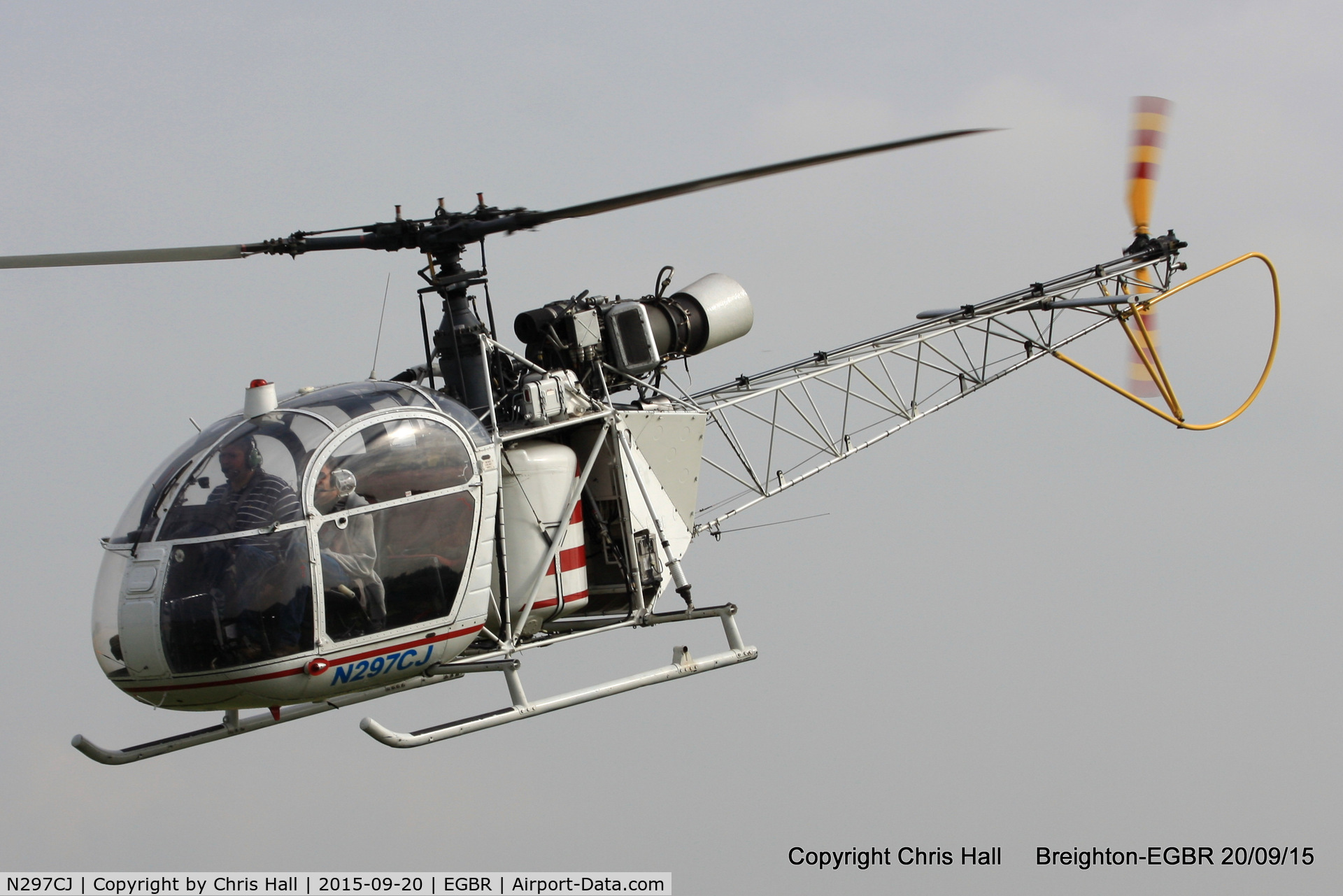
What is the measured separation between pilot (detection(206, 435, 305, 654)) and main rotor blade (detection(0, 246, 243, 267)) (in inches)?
77.2

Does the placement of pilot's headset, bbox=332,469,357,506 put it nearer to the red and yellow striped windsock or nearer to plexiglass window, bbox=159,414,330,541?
plexiglass window, bbox=159,414,330,541

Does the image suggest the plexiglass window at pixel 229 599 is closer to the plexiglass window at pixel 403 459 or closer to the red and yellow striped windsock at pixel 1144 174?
the plexiglass window at pixel 403 459

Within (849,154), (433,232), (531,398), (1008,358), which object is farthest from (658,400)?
(1008,358)

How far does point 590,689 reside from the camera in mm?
11570

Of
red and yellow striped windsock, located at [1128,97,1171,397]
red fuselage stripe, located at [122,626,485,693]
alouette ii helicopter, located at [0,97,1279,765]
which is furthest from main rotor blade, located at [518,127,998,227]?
red and yellow striped windsock, located at [1128,97,1171,397]

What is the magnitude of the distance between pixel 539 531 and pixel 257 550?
256cm

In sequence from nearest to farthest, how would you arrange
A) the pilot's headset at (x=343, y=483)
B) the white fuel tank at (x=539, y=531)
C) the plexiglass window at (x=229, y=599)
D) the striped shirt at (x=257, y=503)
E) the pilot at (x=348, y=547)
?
the plexiglass window at (x=229, y=599) → the striped shirt at (x=257, y=503) → the pilot at (x=348, y=547) → the pilot's headset at (x=343, y=483) → the white fuel tank at (x=539, y=531)

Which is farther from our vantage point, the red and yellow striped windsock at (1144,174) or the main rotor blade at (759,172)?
the red and yellow striped windsock at (1144,174)

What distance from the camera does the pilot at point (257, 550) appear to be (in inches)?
389

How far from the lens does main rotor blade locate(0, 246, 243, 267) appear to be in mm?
10922

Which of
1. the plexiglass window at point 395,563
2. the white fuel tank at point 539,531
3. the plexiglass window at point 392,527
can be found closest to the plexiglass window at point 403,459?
the plexiglass window at point 392,527

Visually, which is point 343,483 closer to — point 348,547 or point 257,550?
point 348,547

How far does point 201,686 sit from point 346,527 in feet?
4.71

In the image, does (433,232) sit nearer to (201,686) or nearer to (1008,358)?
(201,686)
